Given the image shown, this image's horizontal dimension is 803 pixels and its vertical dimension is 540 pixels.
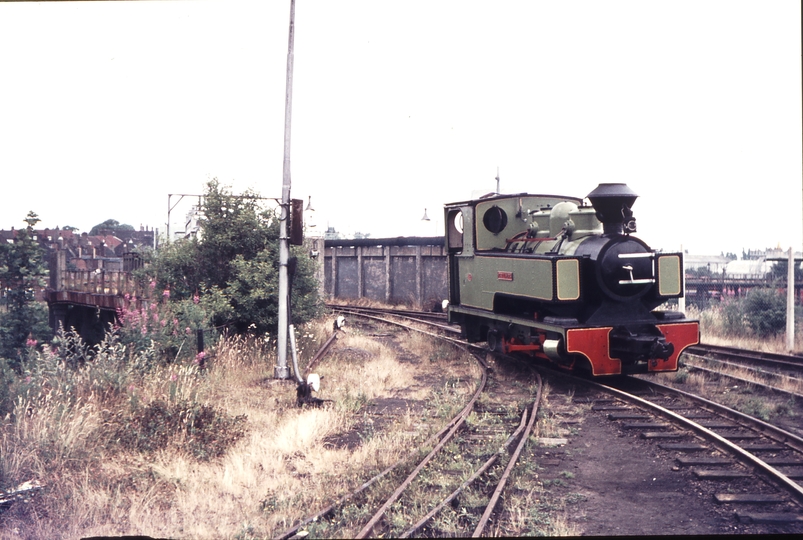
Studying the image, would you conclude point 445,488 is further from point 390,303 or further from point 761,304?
point 390,303

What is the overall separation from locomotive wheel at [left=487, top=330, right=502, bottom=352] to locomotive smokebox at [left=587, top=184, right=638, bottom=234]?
2.79 m

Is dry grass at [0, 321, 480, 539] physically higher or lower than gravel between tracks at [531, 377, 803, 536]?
higher

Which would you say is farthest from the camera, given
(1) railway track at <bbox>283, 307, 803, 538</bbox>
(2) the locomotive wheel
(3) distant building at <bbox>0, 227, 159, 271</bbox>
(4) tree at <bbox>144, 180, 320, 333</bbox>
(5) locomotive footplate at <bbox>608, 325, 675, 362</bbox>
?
(4) tree at <bbox>144, 180, 320, 333</bbox>

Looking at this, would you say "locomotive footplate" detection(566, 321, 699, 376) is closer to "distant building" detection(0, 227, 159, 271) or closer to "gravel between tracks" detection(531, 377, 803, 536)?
"gravel between tracks" detection(531, 377, 803, 536)

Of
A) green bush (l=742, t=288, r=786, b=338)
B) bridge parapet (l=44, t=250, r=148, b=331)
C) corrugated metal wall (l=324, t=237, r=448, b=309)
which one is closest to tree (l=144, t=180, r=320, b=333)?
bridge parapet (l=44, t=250, r=148, b=331)

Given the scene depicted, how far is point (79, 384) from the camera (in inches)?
259

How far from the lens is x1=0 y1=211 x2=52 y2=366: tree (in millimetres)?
8320

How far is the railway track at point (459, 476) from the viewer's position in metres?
4.21

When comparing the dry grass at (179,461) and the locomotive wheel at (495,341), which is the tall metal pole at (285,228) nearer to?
the dry grass at (179,461)

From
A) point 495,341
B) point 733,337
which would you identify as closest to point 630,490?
point 495,341

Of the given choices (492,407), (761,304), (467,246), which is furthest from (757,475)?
(761,304)

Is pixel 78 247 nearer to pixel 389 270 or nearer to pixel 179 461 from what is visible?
pixel 389 270

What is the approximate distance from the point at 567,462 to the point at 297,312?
262 inches

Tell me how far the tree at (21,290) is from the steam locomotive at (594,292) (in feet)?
21.9
